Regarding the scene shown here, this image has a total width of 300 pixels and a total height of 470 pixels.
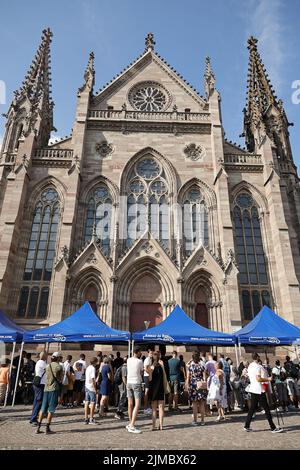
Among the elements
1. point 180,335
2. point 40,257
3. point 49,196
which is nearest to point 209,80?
point 49,196

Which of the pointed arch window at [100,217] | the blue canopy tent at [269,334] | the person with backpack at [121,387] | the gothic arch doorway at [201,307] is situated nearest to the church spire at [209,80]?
the pointed arch window at [100,217]

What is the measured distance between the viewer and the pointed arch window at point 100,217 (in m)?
22.2

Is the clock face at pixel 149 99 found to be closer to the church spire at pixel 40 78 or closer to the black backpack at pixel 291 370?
the church spire at pixel 40 78

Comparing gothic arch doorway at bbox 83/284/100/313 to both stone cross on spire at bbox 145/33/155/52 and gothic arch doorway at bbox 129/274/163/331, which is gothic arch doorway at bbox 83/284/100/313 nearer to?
gothic arch doorway at bbox 129/274/163/331

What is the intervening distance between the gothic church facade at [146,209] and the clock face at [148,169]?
0.09m

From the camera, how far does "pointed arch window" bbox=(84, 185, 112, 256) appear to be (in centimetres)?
2223

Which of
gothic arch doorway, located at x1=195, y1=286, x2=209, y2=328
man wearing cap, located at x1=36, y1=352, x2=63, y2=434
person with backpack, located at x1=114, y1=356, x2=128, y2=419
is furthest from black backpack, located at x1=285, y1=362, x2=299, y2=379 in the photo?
gothic arch doorway, located at x1=195, y1=286, x2=209, y2=328

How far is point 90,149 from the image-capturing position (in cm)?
2481

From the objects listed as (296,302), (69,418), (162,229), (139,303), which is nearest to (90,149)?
(162,229)

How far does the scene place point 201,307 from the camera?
2073 centimetres

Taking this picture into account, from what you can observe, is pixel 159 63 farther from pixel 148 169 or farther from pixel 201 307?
pixel 201 307

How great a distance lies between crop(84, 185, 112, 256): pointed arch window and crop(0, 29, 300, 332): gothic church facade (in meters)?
0.07

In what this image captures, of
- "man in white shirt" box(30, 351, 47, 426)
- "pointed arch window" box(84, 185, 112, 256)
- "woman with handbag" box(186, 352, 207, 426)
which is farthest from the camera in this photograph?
"pointed arch window" box(84, 185, 112, 256)

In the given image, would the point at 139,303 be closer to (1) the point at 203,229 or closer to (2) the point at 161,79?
(1) the point at 203,229
